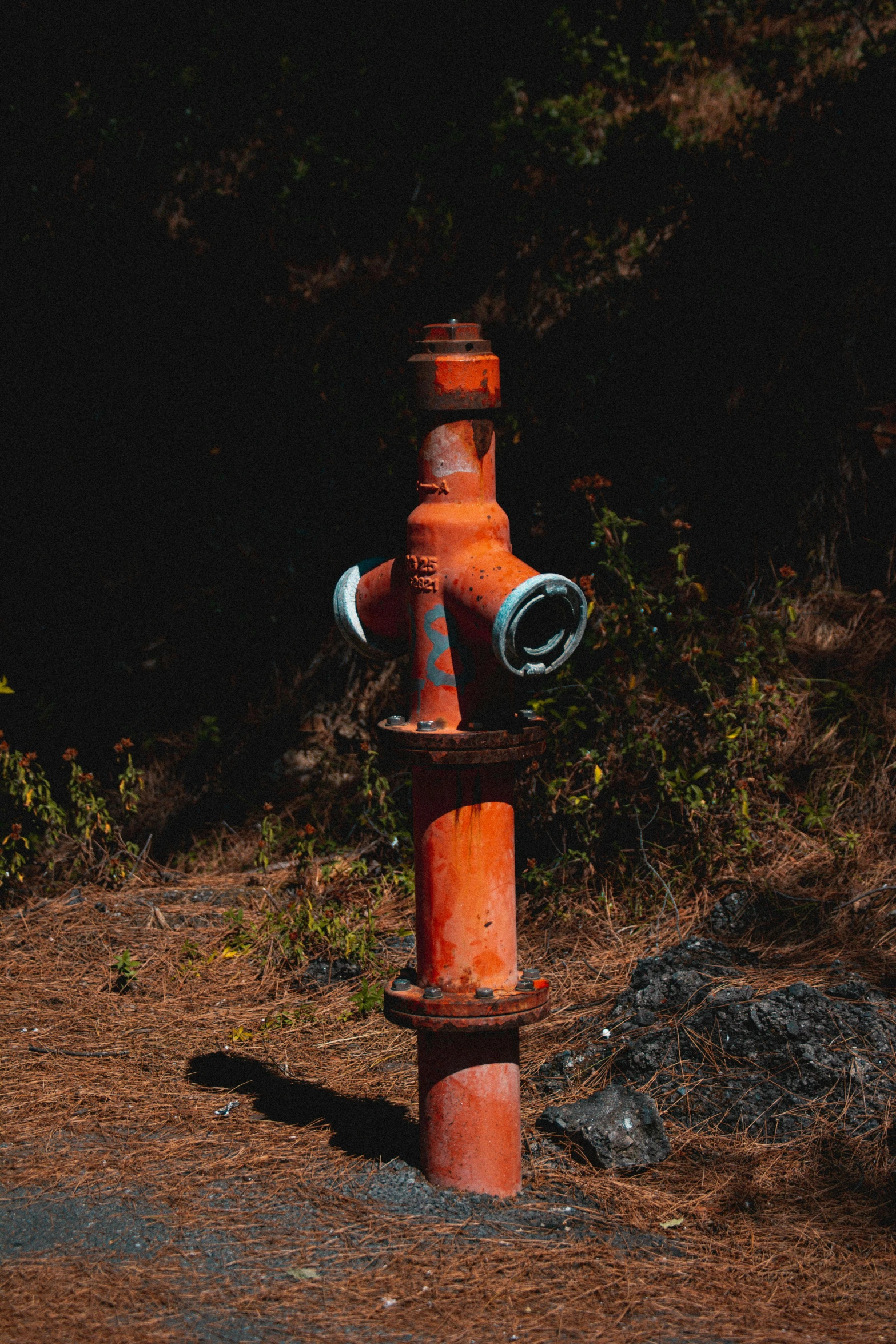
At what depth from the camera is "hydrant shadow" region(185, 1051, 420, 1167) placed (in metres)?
3.22

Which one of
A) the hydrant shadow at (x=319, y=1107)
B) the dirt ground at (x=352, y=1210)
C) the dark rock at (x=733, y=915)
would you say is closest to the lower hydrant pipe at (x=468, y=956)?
the dirt ground at (x=352, y=1210)

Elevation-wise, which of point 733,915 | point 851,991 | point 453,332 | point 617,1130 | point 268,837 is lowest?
point 617,1130

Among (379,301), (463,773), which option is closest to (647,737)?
(463,773)

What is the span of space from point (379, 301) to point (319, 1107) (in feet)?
14.2

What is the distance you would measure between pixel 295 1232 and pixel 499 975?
70 cm

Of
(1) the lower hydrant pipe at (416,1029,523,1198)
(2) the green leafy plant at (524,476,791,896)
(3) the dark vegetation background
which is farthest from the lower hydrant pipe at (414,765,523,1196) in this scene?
(3) the dark vegetation background

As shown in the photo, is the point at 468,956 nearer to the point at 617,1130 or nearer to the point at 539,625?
the point at 617,1130

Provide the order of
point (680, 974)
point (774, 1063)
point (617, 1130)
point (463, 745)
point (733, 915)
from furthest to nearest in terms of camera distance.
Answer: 1. point (733, 915)
2. point (680, 974)
3. point (774, 1063)
4. point (617, 1130)
5. point (463, 745)

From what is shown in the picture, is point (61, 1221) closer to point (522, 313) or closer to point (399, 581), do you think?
point (399, 581)

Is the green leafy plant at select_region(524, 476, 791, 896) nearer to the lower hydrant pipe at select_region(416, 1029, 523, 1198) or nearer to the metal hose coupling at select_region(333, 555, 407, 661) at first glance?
the metal hose coupling at select_region(333, 555, 407, 661)

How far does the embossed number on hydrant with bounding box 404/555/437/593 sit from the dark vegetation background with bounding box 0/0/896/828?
272cm

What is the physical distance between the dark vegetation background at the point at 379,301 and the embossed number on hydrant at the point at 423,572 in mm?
2717

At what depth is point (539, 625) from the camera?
282 cm

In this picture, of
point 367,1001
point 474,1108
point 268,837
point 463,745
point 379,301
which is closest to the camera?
point 463,745
